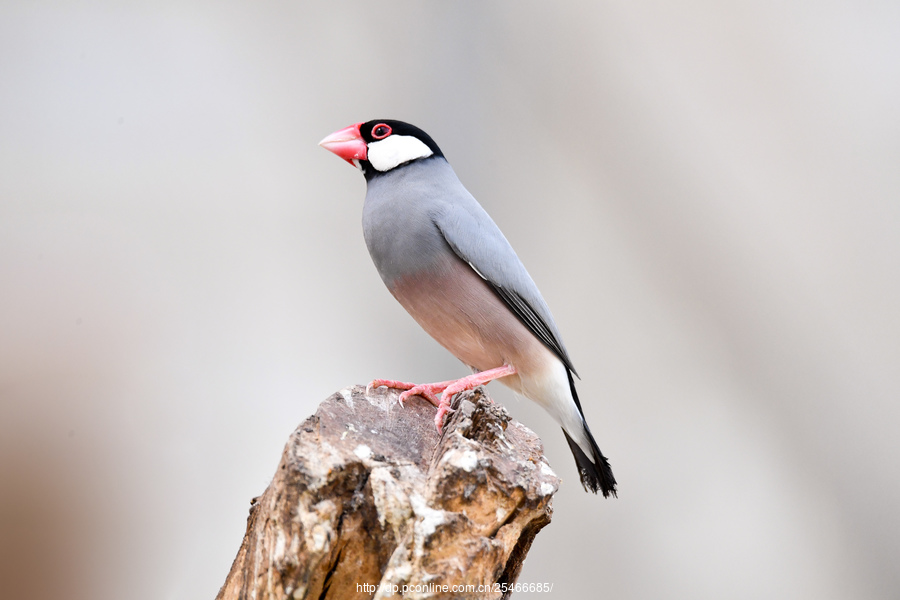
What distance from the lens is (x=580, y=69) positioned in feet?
12.2

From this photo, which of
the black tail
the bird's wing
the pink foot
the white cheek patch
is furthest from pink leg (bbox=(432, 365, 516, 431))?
the white cheek patch

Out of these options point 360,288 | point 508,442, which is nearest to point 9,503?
point 360,288

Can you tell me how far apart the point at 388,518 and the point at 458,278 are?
0.81m

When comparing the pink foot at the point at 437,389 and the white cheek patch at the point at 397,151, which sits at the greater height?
the white cheek patch at the point at 397,151

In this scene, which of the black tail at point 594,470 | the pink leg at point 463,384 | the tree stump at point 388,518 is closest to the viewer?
the tree stump at point 388,518

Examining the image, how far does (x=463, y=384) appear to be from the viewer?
1.66 meters

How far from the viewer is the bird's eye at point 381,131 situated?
6.66ft

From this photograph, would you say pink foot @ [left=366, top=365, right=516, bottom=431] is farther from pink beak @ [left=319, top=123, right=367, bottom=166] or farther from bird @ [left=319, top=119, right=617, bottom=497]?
pink beak @ [left=319, top=123, right=367, bottom=166]

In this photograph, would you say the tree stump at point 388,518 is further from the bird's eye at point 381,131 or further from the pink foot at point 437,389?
the bird's eye at point 381,131

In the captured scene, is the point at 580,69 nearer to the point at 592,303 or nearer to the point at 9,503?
the point at 592,303

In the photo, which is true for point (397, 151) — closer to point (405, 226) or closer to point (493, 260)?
point (405, 226)

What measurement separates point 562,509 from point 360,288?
1760 millimetres

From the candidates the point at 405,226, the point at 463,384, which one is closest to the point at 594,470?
the point at 463,384

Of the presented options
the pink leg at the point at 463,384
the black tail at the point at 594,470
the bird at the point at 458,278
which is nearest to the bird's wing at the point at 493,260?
the bird at the point at 458,278
